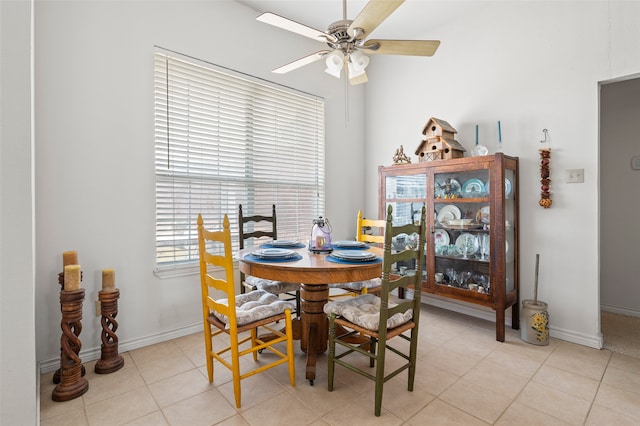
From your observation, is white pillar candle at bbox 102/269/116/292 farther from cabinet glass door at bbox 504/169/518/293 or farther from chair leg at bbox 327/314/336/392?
cabinet glass door at bbox 504/169/518/293

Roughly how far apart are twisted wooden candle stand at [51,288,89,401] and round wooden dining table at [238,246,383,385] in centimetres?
100

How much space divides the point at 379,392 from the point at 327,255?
83cm

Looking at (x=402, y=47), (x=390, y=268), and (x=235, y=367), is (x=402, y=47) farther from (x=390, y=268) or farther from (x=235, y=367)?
(x=235, y=367)

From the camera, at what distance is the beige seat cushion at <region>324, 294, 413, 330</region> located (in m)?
1.70

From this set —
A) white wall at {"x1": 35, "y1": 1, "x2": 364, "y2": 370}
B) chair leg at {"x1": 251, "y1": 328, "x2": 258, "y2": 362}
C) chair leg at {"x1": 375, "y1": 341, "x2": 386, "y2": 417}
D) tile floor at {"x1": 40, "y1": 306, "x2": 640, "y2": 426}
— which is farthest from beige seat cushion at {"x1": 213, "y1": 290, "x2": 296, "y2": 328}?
white wall at {"x1": 35, "y1": 1, "x2": 364, "y2": 370}

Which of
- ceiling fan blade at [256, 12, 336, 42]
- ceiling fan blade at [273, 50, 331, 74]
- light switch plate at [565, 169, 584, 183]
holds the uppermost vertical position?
ceiling fan blade at [256, 12, 336, 42]

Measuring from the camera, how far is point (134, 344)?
7.78ft

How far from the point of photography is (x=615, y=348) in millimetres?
2363

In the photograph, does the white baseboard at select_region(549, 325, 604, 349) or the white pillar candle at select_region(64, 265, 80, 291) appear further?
the white baseboard at select_region(549, 325, 604, 349)

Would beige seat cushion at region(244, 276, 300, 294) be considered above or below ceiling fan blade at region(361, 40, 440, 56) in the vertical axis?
below

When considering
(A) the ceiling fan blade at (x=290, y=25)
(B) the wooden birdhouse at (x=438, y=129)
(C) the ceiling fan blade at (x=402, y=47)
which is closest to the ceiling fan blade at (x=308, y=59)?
(A) the ceiling fan blade at (x=290, y=25)

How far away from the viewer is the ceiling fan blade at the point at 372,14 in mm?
1522

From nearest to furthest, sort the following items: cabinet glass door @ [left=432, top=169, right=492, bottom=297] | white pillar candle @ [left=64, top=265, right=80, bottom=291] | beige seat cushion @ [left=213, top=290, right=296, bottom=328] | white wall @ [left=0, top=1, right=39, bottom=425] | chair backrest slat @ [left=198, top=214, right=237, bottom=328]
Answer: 1. white wall @ [left=0, top=1, right=39, bottom=425]
2. chair backrest slat @ [left=198, top=214, right=237, bottom=328]
3. beige seat cushion @ [left=213, top=290, right=296, bottom=328]
4. white pillar candle @ [left=64, top=265, right=80, bottom=291]
5. cabinet glass door @ [left=432, top=169, right=492, bottom=297]

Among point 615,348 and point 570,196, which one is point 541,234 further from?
point 615,348
